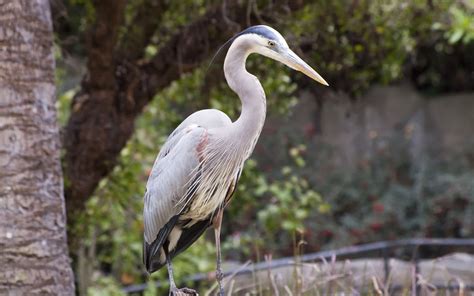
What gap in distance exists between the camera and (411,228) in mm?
10969

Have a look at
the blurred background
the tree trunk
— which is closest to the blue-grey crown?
the blurred background

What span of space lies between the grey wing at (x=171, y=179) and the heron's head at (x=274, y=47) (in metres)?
0.48

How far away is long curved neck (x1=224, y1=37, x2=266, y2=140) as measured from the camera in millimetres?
3143

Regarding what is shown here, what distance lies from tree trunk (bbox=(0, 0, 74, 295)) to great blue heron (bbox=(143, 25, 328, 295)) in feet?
2.31

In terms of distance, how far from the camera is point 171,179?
3.55 m

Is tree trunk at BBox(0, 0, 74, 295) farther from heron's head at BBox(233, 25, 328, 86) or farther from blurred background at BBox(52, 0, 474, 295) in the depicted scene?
heron's head at BBox(233, 25, 328, 86)

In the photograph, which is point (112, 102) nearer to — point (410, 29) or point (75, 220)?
point (75, 220)

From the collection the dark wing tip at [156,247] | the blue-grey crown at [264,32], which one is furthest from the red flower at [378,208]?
the blue-grey crown at [264,32]

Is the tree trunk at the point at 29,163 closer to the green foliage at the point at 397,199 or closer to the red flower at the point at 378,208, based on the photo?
the green foliage at the point at 397,199

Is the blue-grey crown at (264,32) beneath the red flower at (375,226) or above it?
above

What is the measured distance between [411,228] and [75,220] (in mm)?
5984

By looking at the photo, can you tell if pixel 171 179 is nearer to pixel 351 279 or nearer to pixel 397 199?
pixel 351 279

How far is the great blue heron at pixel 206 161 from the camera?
3.14m

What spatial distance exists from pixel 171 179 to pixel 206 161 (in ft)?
0.71
